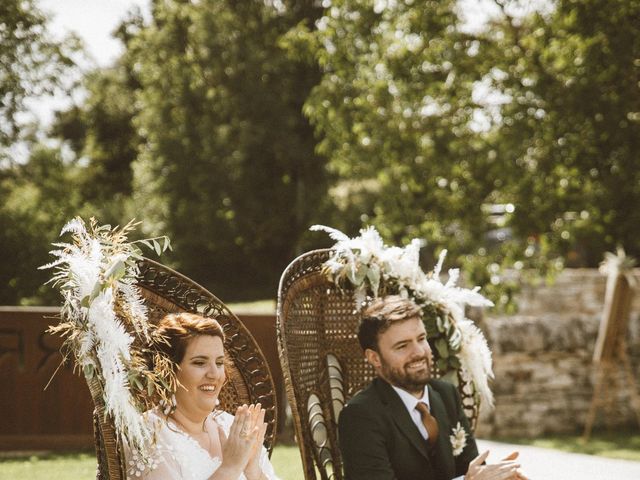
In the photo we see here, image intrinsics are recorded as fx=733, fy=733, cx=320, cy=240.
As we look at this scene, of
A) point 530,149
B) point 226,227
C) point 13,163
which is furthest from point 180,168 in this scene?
point 530,149

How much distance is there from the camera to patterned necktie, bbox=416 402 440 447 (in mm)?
3121

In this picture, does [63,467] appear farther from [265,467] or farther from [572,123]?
[572,123]

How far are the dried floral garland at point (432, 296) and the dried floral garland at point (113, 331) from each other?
4.07 feet

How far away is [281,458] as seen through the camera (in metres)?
7.00

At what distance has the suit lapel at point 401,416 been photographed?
3.02 m

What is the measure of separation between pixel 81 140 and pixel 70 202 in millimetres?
13563

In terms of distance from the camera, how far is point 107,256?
8.07 feet

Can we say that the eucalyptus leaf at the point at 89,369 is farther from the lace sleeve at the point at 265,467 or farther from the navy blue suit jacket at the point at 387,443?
the navy blue suit jacket at the point at 387,443

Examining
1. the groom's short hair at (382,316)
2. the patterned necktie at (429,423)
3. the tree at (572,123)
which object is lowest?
the patterned necktie at (429,423)

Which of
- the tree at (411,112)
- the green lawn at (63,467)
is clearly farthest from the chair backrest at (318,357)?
the tree at (411,112)

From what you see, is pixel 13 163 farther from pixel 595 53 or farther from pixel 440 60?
pixel 595 53

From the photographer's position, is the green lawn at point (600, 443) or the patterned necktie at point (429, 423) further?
the green lawn at point (600, 443)

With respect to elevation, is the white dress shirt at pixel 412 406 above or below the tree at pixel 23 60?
below

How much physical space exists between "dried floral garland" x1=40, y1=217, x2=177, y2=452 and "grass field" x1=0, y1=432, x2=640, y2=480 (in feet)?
12.7
